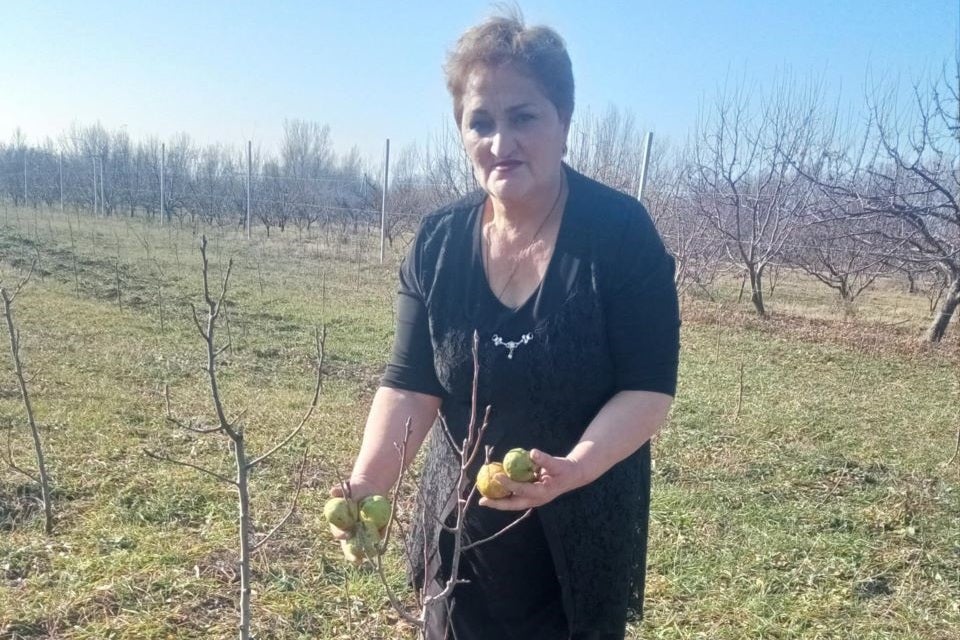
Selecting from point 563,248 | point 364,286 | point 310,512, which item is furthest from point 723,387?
point 364,286

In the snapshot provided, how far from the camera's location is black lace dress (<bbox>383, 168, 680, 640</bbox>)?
4.41 ft

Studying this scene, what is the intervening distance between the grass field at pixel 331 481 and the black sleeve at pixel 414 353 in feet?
5.79

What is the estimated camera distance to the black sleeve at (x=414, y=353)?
1527mm

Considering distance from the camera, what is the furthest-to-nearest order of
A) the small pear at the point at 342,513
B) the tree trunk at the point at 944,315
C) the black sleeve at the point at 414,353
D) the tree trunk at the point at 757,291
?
the tree trunk at the point at 757,291 → the tree trunk at the point at 944,315 → the black sleeve at the point at 414,353 → the small pear at the point at 342,513


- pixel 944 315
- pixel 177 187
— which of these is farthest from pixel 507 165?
pixel 177 187

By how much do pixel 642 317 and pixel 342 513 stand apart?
0.66 meters

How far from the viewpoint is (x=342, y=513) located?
114 cm

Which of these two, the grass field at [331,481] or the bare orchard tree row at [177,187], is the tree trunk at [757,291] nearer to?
the grass field at [331,481]

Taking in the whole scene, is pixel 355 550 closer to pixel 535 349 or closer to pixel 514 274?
pixel 535 349

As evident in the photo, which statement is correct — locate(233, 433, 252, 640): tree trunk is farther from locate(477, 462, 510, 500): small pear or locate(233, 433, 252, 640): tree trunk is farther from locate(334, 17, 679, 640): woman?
locate(477, 462, 510, 500): small pear

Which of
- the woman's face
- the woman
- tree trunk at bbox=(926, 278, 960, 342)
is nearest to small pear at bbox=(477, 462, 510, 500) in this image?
the woman

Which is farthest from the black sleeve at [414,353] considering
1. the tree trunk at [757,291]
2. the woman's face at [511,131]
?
the tree trunk at [757,291]

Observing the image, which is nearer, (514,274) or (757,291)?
(514,274)

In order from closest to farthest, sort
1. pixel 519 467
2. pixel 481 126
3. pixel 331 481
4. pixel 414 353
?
pixel 519 467 < pixel 481 126 < pixel 414 353 < pixel 331 481
